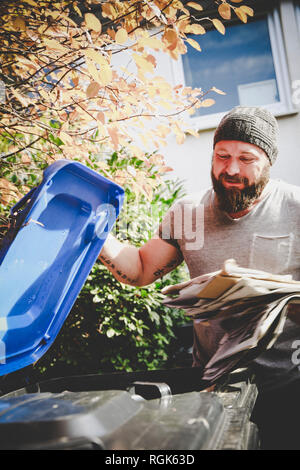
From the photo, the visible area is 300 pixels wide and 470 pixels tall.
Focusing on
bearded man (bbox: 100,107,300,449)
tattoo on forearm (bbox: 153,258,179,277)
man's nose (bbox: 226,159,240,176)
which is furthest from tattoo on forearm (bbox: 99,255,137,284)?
man's nose (bbox: 226,159,240,176)

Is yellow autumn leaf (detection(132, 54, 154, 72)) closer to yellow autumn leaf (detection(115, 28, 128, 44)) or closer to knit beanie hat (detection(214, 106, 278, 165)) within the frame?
yellow autumn leaf (detection(115, 28, 128, 44))

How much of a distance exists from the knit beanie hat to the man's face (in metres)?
0.02

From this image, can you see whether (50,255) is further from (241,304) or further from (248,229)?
(248,229)

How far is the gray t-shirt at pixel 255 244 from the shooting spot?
152cm

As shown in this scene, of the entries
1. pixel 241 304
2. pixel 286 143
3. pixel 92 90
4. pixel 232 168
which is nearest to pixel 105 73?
pixel 92 90

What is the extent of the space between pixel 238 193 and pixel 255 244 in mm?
237

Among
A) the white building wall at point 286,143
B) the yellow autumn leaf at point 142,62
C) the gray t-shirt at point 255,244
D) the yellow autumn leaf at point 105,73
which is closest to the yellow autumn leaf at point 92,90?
the yellow autumn leaf at point 105,73

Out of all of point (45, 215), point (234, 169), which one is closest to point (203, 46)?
point (234, 169)

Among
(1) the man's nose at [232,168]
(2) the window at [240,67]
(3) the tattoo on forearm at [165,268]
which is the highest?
(2) the window at [240,67]

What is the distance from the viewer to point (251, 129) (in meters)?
1.61

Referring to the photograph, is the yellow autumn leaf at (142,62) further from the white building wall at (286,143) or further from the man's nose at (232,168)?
the white building wall at (286,143)

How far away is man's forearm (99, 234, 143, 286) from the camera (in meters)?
1.76

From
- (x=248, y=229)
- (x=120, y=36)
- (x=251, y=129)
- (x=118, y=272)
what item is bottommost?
(x=118, y=272)

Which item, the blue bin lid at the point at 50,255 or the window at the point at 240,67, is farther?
the window at the point at 240,67
